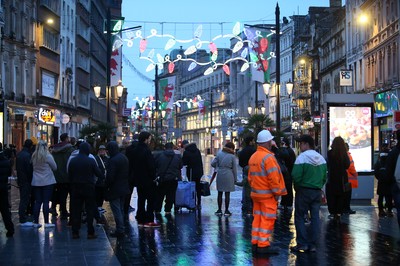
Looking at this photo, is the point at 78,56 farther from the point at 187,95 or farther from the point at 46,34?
the point at 187,95

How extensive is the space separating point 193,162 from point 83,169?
636 cm

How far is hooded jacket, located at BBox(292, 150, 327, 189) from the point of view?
484 inches

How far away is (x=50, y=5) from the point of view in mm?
55750

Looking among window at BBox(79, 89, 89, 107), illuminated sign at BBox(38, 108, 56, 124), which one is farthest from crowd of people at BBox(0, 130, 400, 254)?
window at BBox(79, 89, 89, 107)

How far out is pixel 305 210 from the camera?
12406 mm

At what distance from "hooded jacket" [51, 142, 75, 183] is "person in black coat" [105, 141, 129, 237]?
10.3 ft

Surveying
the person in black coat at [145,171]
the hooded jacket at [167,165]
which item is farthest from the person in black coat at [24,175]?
the hooded jacket at [167,165]

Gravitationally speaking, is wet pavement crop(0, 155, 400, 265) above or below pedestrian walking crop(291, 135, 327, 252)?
below

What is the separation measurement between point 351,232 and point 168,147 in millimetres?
5604

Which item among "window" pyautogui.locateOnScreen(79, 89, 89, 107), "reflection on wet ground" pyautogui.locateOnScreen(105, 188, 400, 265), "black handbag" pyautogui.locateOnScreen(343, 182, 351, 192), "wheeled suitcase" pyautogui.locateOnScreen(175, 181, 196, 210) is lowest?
"reflection on wet ground" pyautogui.locateOnScreen(105, 188, 400, 265)

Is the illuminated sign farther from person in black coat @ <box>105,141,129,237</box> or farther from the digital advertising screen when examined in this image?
person in black coat @ <box>105,141,129,237</box>

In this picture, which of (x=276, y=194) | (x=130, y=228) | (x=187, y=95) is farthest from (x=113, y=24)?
(x=187, y=95)

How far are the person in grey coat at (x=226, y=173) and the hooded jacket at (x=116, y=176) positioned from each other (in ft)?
15.2

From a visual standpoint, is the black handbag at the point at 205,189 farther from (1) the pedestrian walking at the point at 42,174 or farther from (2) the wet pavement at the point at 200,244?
(1) the pedestrian walking at the point at 42,174
